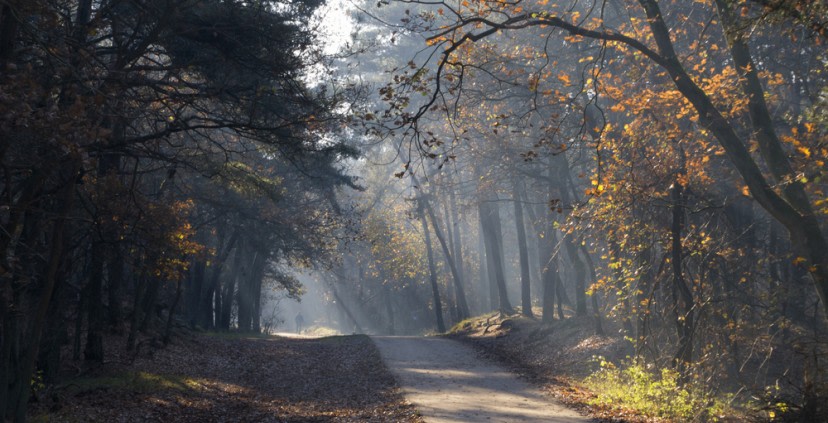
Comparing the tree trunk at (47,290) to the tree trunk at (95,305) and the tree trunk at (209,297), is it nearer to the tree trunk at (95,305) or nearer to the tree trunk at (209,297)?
the tree trunk at (95,305)

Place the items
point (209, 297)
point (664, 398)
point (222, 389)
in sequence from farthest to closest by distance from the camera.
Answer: point (209, 297) → point (222, 389) → point (664, 398)

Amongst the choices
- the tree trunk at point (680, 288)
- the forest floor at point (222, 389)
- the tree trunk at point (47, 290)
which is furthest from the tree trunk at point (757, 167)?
the tree trunk at point (47, 290)

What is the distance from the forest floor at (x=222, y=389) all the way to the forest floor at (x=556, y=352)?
3.27 meters

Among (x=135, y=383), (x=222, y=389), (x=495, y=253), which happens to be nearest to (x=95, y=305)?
(x=135, y=383)

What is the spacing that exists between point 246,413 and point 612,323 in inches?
542

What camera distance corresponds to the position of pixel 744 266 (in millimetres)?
14875

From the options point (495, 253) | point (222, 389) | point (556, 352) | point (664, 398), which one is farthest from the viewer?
point (495, 253)

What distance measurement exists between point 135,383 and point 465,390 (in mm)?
6927

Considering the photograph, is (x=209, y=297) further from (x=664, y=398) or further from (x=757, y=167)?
(x=757, y=167)

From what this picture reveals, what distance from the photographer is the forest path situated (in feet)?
37.3

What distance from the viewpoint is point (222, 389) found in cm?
1683

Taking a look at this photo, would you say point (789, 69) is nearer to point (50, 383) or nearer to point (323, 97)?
point (323, 97)

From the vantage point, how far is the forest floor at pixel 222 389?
1230 centimetres

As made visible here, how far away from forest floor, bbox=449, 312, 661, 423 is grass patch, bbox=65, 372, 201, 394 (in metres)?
8.02
